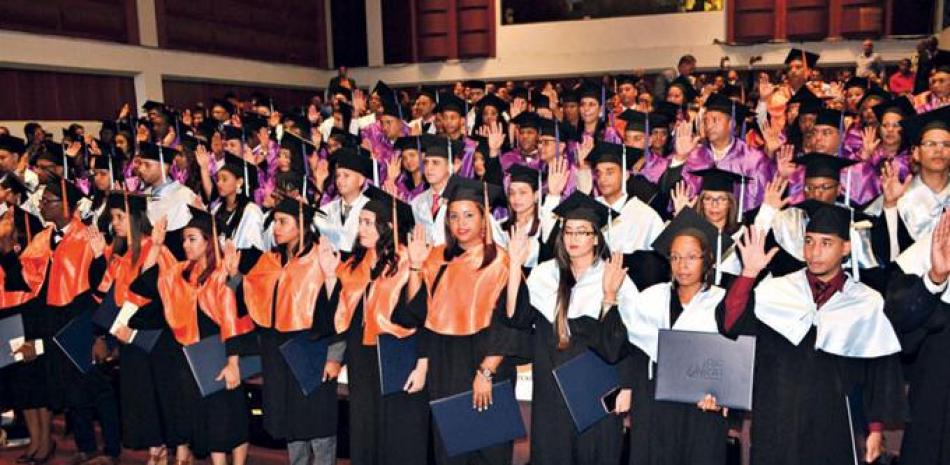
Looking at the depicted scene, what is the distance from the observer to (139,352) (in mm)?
4492

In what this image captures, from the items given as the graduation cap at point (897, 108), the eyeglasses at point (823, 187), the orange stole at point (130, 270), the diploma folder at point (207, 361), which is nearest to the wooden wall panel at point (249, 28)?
the orange stole at point (130, 270)

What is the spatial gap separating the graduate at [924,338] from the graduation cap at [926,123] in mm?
796

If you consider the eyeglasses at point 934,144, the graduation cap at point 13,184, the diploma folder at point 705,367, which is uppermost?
the eyeglasses at point 934,144

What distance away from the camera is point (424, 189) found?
5887 mm

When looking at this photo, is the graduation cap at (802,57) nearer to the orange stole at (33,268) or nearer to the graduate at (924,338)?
the graduate at (924,338)

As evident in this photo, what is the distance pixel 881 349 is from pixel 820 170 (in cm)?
151

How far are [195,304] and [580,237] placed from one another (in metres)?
2.27

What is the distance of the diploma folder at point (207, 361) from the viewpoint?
4.23 metres

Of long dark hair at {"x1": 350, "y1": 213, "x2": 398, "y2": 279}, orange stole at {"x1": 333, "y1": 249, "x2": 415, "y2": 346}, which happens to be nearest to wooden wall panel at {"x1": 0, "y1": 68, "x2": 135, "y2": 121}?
orange stole at {"x1": 333, "y1": 249, "x2": 415, "y2": 346}

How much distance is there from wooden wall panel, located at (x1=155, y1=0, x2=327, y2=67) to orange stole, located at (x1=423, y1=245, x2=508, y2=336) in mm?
13531

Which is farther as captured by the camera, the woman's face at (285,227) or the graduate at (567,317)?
the woman's face at (285,227)

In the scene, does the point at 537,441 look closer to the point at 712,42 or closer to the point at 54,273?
the point at 54,273

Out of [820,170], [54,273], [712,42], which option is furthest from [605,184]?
[712,42]

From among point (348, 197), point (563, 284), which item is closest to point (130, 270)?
point (348, 197)
